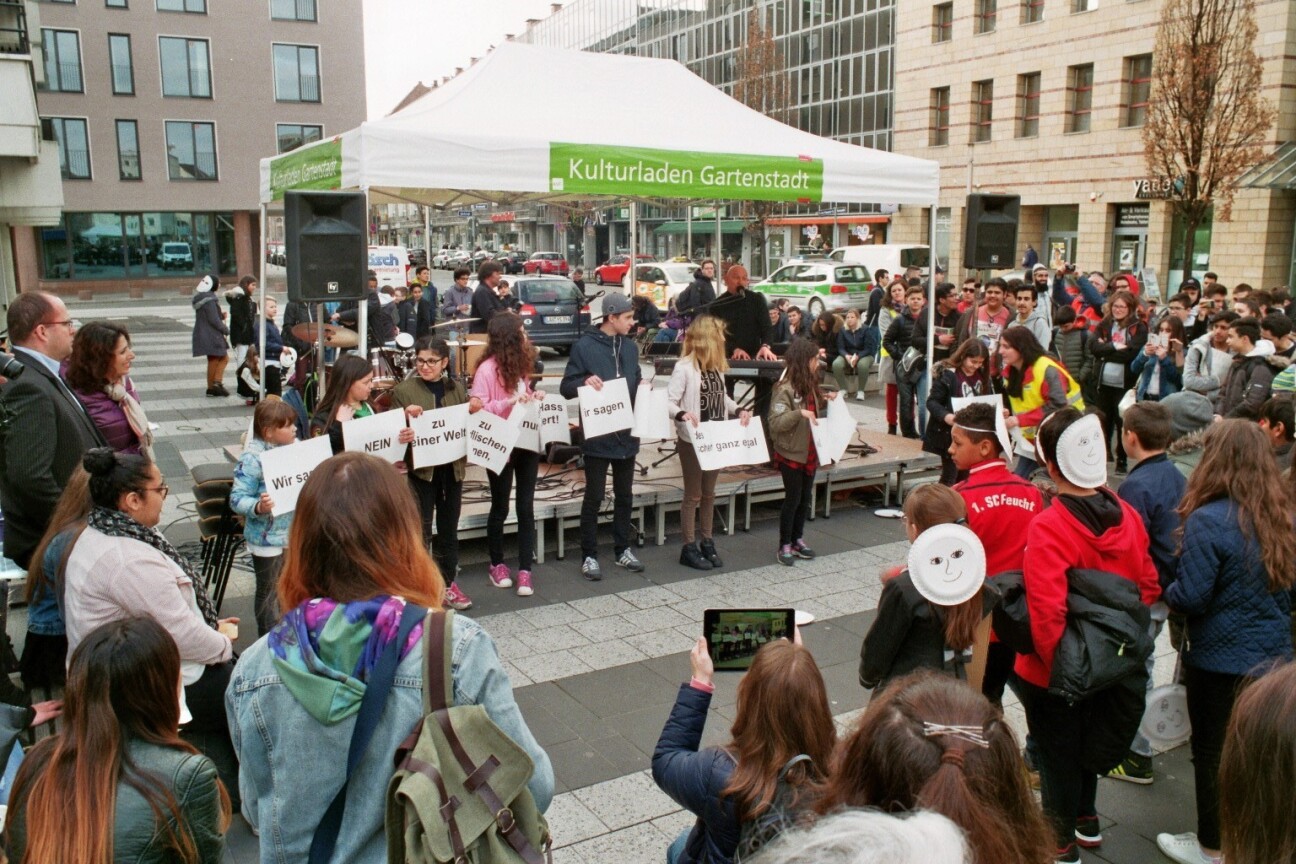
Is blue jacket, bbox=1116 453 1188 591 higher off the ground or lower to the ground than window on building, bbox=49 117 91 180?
lower

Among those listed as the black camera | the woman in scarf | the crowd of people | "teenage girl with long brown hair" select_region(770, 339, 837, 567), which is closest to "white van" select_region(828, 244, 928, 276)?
the crowd of people

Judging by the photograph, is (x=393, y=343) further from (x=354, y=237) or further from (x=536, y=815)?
(x=536, y=815)

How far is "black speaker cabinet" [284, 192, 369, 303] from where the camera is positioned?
22.1 feet

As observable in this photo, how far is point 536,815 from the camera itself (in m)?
2.07

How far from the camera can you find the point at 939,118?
132 ft

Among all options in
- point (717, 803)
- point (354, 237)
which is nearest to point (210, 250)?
point (354, 237)

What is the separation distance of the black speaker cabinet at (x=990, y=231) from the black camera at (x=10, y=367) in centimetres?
753

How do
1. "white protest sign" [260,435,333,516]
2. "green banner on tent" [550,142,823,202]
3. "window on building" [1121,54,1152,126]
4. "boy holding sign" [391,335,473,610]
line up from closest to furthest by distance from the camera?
1. "white protest sign" [260,435,333,516]
2. "boy holding sign" [391,335,473,610]
3. "green banner on tent" [550,142,823,202]
4. "window on building" [1121,54,1152,126]

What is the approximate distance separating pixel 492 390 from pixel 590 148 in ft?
7.89

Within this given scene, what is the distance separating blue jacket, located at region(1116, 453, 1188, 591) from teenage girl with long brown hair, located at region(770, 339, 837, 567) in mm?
3037

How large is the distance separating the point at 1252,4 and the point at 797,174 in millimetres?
22083

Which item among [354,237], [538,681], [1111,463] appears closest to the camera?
[538,681]

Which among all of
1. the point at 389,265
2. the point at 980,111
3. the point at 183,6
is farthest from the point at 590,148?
the point at 183,6

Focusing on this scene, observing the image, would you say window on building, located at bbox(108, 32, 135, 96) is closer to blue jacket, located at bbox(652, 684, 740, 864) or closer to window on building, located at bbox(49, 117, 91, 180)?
window on building, located at bbox(49, 117, 91, 180)
